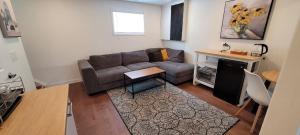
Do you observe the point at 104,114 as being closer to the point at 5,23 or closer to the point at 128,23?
the point at 5,23

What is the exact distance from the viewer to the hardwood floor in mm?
1773

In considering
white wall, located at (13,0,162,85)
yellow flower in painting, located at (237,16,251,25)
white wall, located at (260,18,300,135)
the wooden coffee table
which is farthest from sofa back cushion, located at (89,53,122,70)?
white wall, located at (260,18,300,135)

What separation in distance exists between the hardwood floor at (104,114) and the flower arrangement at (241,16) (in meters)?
1.45

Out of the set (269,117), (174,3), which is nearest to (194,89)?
(269,117)

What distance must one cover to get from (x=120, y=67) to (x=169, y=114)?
74.9 inches

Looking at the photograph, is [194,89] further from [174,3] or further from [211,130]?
[174,3]

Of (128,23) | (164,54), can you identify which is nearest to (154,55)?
(164,54)

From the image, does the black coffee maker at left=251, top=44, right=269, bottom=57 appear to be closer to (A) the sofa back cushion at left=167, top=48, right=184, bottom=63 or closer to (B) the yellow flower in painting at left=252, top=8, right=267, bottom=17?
(B) the yellow flower in painting at left=252, top=8, right=267, bottom=17

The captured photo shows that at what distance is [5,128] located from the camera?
0.80m

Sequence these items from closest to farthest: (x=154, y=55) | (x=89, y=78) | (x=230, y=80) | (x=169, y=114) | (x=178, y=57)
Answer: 1. (x=169, y=114)
2. (x=230, y=80)
3. (x=89, y=78)
4. (x=178, y=57)
5. (x=154, y=55)

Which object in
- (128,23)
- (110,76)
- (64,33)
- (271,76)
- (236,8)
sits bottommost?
(110,76)

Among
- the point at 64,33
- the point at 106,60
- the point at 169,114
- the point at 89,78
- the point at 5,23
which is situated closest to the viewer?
the point at 5,23

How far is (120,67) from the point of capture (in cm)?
338

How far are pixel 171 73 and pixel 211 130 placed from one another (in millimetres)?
1642
